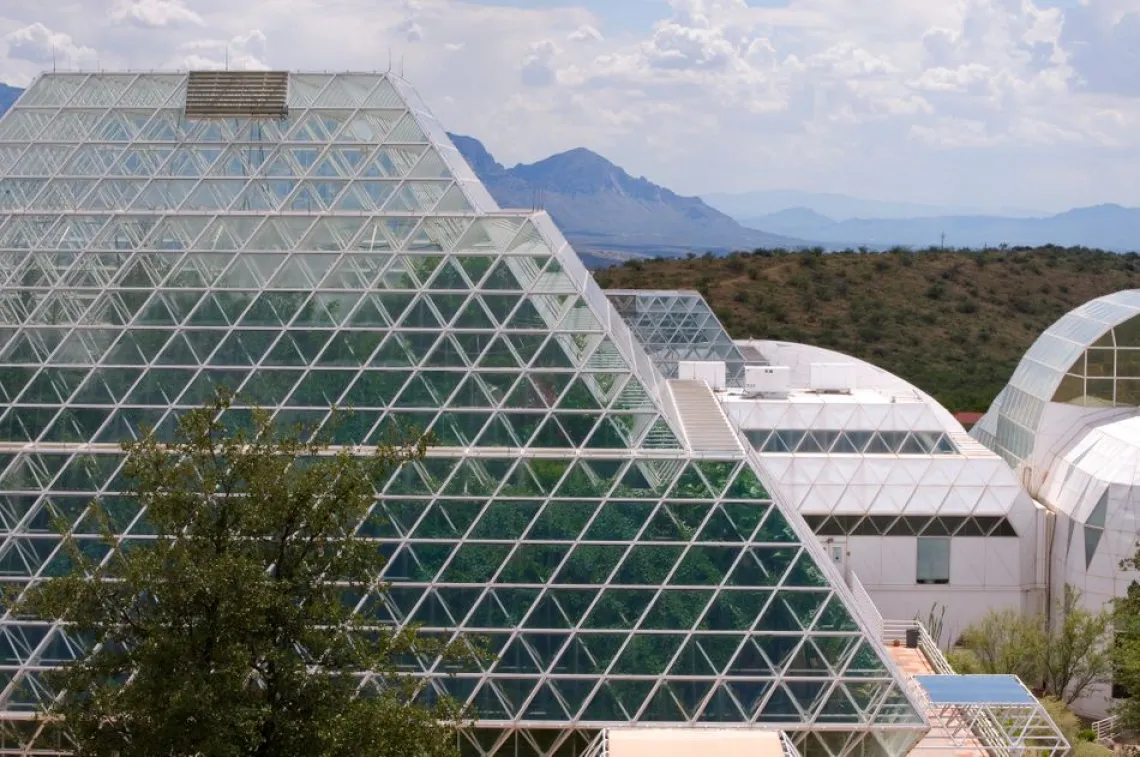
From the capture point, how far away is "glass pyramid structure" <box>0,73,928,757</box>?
27516 mm

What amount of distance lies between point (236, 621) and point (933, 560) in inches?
997

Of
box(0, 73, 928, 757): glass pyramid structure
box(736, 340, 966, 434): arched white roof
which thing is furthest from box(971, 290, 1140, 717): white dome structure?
box(0, 73, 928, 757): glass pyramid structure

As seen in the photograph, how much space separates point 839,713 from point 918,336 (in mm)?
71981

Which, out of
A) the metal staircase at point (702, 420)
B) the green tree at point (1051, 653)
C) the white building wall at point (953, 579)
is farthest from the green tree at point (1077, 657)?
the metal staircase at point (702, 420)

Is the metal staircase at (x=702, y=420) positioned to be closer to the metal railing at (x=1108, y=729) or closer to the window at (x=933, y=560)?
the window at (x=933, y=560)

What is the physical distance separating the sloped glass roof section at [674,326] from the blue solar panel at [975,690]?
99.9ft

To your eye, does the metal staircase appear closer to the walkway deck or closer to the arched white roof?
the walkway deck

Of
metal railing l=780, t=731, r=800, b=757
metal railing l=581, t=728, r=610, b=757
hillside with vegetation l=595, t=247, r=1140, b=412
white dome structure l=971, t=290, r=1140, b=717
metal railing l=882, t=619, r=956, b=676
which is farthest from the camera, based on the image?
hillside with vegetation l=595, t=247, r=1140, b=412

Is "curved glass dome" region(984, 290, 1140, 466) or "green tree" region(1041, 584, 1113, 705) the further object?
"curved glass dome" region(984, 290, 1140, 466)

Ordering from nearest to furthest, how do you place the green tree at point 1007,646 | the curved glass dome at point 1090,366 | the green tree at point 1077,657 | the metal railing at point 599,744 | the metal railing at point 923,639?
the metal railing at point 599,744 < the metal railing at point 923,639 < the green tree at point 1077,657 < the green tree at point 1007,646 < the curved glass dome at point 1090,366

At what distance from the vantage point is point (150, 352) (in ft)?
95.8

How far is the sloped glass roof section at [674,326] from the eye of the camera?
199 feet

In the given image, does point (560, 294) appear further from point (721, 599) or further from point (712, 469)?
point (721, 599)

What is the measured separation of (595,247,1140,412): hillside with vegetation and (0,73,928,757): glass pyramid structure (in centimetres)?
5840
